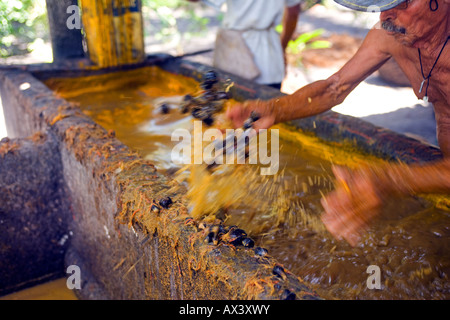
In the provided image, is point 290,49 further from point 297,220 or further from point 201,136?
point 297,220

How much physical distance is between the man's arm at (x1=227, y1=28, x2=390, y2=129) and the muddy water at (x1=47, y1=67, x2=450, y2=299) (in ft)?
1.19

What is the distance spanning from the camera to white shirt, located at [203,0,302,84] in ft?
14.2

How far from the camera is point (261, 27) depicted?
4.41 metres

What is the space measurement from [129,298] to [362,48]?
2080 mm

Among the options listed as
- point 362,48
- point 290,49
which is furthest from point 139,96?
point 290,49

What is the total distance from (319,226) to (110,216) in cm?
123

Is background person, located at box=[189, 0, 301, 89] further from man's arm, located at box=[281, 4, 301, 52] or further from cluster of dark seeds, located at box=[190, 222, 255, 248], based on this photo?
cluster of dark seeds, located at box=[190, 222, 255, 248]

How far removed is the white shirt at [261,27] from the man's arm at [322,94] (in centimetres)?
186

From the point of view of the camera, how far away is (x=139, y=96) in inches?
173
